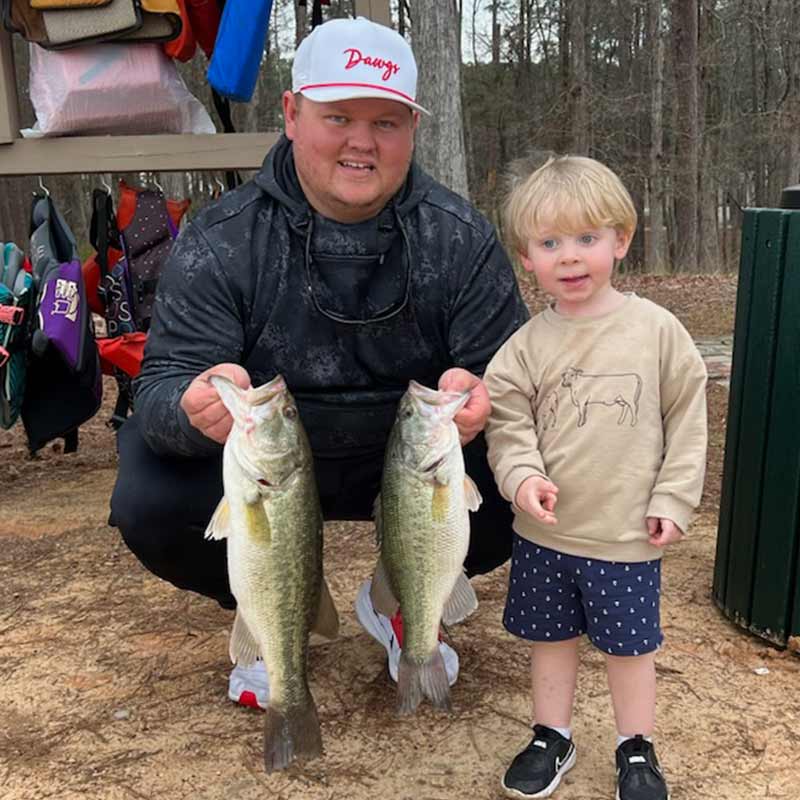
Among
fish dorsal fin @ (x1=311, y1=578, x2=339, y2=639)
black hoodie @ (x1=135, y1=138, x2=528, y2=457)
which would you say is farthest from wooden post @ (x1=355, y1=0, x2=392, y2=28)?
fish dorsal fin @ (x1=311, y1=578, x2=339, y2=639)

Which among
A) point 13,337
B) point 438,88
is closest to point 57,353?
point 13,337

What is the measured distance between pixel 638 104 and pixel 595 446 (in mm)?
24188

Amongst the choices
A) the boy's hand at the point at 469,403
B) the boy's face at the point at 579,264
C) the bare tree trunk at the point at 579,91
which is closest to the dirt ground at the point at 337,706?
the boy's hand at the point at 469,403

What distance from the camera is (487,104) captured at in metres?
27.8

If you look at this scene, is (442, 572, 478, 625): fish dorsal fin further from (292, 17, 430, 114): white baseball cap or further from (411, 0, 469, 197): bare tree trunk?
(411, 0, 469, 197): bare tree trunk

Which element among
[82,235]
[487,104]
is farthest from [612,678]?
[487,104]

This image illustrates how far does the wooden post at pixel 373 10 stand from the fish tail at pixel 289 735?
3180 millimetres

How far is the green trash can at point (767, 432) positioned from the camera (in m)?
2.93

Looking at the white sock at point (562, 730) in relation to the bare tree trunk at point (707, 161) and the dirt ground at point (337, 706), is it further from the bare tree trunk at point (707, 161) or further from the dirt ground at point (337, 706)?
the bare tree trunk at point (707, 161)

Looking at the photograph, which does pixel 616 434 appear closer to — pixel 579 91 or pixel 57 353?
pixel 57 353

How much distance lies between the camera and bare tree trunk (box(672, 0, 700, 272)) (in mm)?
17750

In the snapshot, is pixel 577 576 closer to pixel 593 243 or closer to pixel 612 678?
pixel 612 678

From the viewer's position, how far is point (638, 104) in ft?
80.0

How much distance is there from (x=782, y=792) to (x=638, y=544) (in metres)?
0.78
